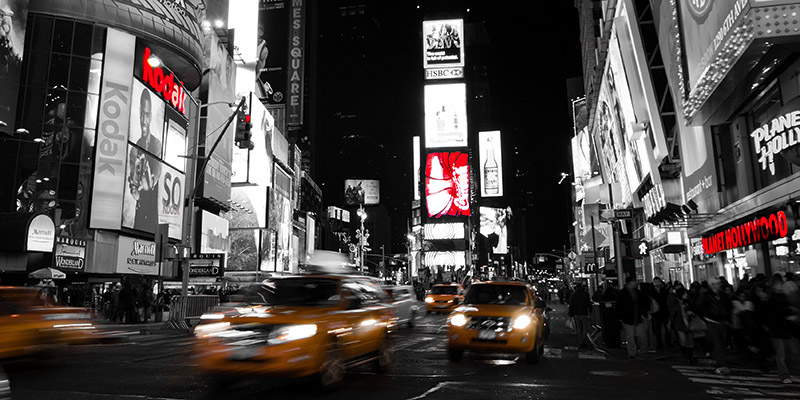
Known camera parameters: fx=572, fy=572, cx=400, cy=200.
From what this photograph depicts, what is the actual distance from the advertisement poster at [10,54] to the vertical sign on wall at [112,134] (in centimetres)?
446

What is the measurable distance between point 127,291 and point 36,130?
14.3m

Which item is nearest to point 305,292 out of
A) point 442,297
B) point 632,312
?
point 632,312

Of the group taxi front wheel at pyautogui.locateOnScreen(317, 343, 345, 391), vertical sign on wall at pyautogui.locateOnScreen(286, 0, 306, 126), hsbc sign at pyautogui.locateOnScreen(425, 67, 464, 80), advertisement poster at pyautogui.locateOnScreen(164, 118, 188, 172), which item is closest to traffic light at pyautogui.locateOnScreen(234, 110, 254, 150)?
taxi front wheel at pyautogui.locateOnScreen(317, 343, 345, 391)

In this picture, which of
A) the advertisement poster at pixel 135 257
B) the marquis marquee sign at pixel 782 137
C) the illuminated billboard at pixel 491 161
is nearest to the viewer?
the marquis marquee sign at pixel 782 137

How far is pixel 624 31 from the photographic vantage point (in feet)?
97.5

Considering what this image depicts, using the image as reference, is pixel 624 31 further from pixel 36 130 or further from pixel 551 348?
pixel 36 130

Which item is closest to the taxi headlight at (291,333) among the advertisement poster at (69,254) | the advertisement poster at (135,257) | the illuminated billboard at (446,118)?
the advertisement poster at (69,254)

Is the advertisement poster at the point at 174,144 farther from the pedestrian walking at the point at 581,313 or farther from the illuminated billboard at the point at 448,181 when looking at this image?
the illuminated billboard at the point at 448,181

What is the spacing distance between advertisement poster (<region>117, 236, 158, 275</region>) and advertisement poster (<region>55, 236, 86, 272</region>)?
4.40 m

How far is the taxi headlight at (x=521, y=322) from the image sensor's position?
11406mm

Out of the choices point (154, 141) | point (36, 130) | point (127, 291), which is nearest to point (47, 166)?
point (36, 130)

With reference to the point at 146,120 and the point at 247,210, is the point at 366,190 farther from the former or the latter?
the point at 146,120

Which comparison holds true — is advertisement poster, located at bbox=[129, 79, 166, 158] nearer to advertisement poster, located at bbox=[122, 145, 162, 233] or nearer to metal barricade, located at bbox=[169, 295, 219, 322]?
advertisement poster, located at bbox=[122, 145, 162, 233]

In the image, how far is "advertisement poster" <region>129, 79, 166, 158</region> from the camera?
37.0 metres
